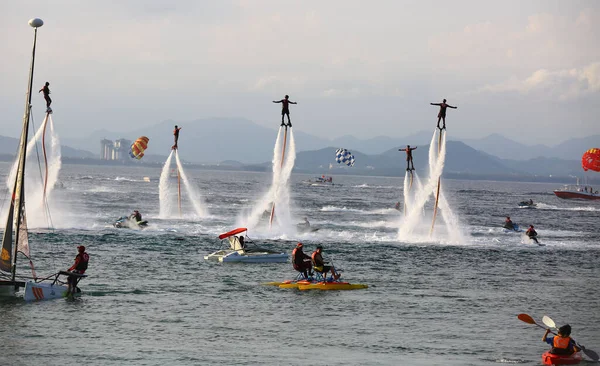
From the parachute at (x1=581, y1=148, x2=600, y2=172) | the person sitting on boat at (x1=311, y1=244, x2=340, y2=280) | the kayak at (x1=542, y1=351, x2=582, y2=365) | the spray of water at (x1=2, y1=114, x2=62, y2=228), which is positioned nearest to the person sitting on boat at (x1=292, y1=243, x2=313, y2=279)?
the person sitting on boat at (x1=311, y1=244, x2=340, y2=280)

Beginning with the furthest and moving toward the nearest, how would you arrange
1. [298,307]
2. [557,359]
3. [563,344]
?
[298,307]
[563,344]
[557,359]

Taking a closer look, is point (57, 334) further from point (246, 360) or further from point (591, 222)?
point (591, 222)

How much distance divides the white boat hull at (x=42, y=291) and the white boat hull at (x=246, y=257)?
1576 cm

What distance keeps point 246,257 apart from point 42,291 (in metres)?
17.2

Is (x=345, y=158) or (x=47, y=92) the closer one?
(x=47, y=92)

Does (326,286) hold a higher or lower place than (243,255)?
lower

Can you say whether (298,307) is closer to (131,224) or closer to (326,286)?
(326,286)

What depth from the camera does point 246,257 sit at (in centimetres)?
5034

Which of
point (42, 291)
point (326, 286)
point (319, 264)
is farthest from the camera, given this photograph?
point (319, 264)

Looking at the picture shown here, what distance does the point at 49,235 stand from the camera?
203 feet

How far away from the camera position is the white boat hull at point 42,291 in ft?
112

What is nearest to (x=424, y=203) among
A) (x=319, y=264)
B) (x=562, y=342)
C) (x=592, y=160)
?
(x=319, y=264)

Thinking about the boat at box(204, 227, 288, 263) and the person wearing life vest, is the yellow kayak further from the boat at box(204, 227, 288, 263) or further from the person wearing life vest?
the person wearing life vest

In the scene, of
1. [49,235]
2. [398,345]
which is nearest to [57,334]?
[398,345]
